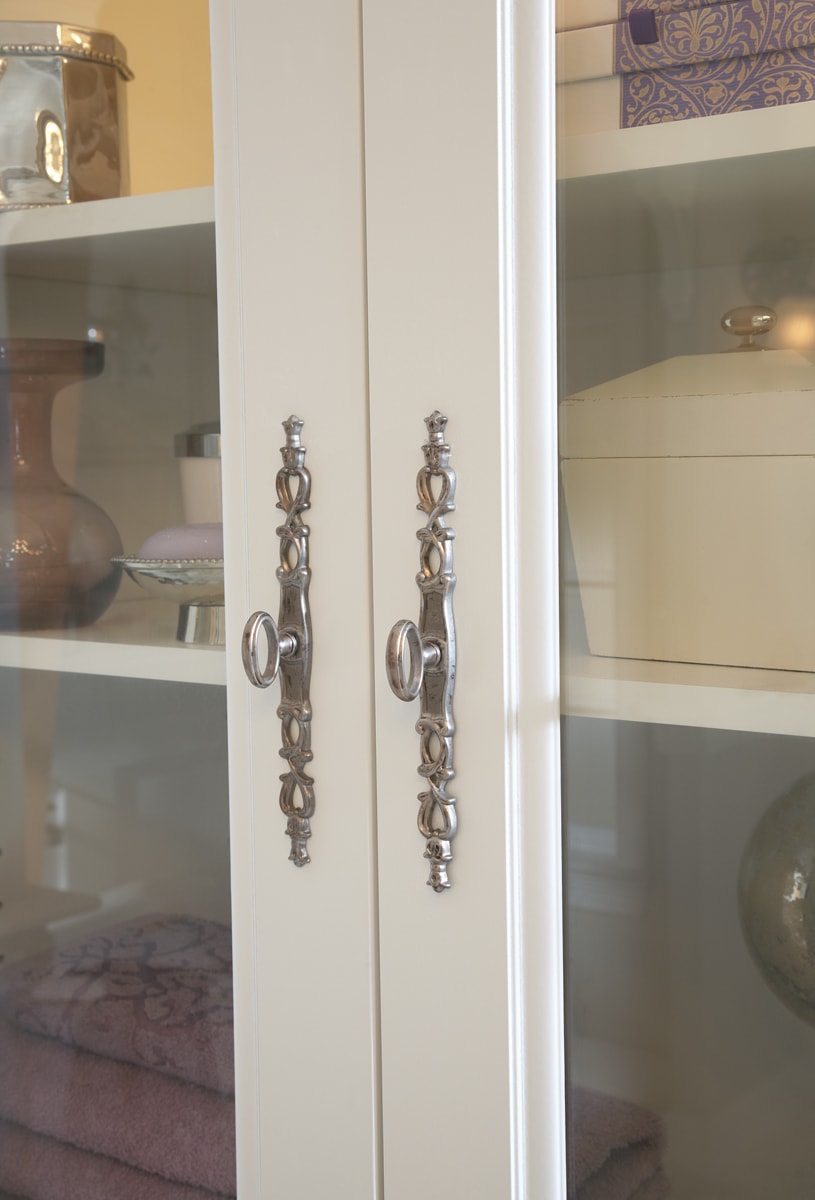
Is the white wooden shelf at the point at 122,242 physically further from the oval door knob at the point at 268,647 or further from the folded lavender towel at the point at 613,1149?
the folded lavender towel at the point at 613,1149

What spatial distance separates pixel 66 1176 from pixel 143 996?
13cm

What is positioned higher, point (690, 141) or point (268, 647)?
point (690, 141)

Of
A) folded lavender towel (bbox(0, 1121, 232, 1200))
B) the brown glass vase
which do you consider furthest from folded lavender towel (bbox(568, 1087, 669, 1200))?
the brown glass vase

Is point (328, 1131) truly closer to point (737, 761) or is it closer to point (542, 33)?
point (737, 761)

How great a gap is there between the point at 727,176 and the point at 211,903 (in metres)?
0.44

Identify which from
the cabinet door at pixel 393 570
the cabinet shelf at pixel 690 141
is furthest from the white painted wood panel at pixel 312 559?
the cabinet shelf at pixel 690 141

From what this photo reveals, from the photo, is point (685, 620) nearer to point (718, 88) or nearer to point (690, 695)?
point (690, 695)

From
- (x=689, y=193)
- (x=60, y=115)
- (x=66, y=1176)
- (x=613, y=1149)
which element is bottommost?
(x=66, y=1176)

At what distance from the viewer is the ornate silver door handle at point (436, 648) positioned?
0.46 meters

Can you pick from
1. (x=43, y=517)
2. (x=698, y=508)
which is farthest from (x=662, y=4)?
(x=43, y=517)

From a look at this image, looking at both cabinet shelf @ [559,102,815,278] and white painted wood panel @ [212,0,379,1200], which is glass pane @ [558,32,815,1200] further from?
white painted wood panel @ [212,0,379,1200]

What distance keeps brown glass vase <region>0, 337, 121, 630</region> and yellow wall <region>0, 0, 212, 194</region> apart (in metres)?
0.11

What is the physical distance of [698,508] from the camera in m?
0.43

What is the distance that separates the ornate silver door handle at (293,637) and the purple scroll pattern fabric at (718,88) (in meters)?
0.21
